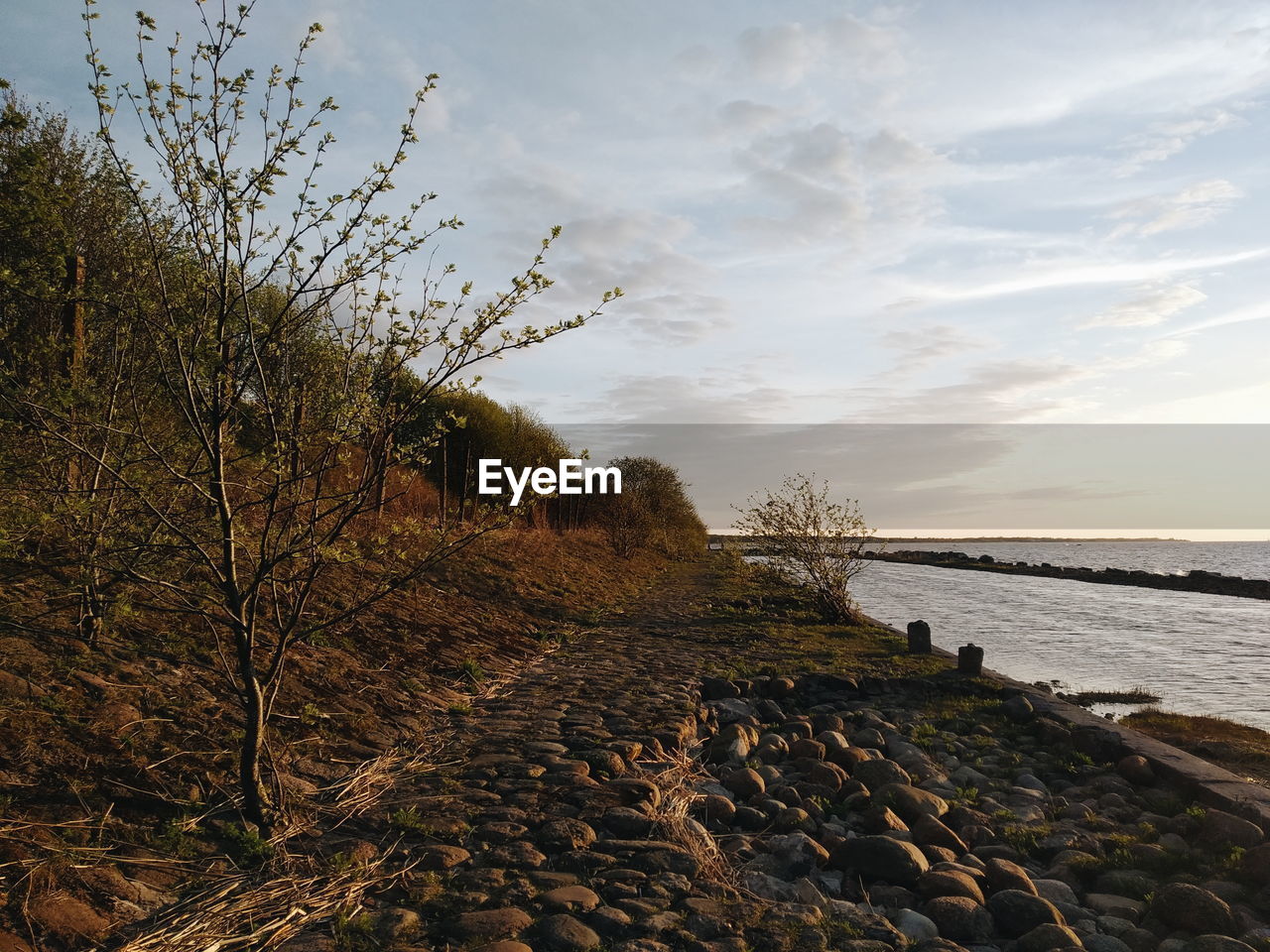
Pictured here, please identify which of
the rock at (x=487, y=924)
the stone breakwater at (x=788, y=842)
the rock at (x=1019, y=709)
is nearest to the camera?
the rock at (x=487, y=924)

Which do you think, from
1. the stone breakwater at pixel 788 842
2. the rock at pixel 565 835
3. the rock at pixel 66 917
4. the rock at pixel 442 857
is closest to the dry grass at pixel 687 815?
the stone breakwater at pixel 788 842

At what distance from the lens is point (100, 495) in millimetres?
5965

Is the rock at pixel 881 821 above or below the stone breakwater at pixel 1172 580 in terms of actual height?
above

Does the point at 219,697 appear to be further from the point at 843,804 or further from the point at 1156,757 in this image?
the point at 1156,757

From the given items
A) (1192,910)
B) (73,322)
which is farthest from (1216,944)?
(73,322)

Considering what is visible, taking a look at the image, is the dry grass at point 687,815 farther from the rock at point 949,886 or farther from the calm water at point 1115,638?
the calm water at point 1115,638

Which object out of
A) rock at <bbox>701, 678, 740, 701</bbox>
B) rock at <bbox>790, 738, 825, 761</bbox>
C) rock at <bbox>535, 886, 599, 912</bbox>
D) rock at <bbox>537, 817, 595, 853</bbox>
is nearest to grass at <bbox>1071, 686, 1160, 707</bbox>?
rock at <bbox>701, 678, 740, 701</bbox>

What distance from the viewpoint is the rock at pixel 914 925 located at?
3724mm

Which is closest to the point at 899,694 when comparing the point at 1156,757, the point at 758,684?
the point at 758,684

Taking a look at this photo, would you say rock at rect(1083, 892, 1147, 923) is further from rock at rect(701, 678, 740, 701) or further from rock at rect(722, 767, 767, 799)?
rock at rect(701, 678, 740, 701)

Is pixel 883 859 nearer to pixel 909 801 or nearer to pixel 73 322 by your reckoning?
pixel 909 801

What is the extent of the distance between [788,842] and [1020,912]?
128 centimetres

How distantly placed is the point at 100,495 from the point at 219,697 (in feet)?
6.33

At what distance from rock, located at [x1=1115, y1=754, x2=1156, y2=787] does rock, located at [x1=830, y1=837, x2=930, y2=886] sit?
3.06 meters
